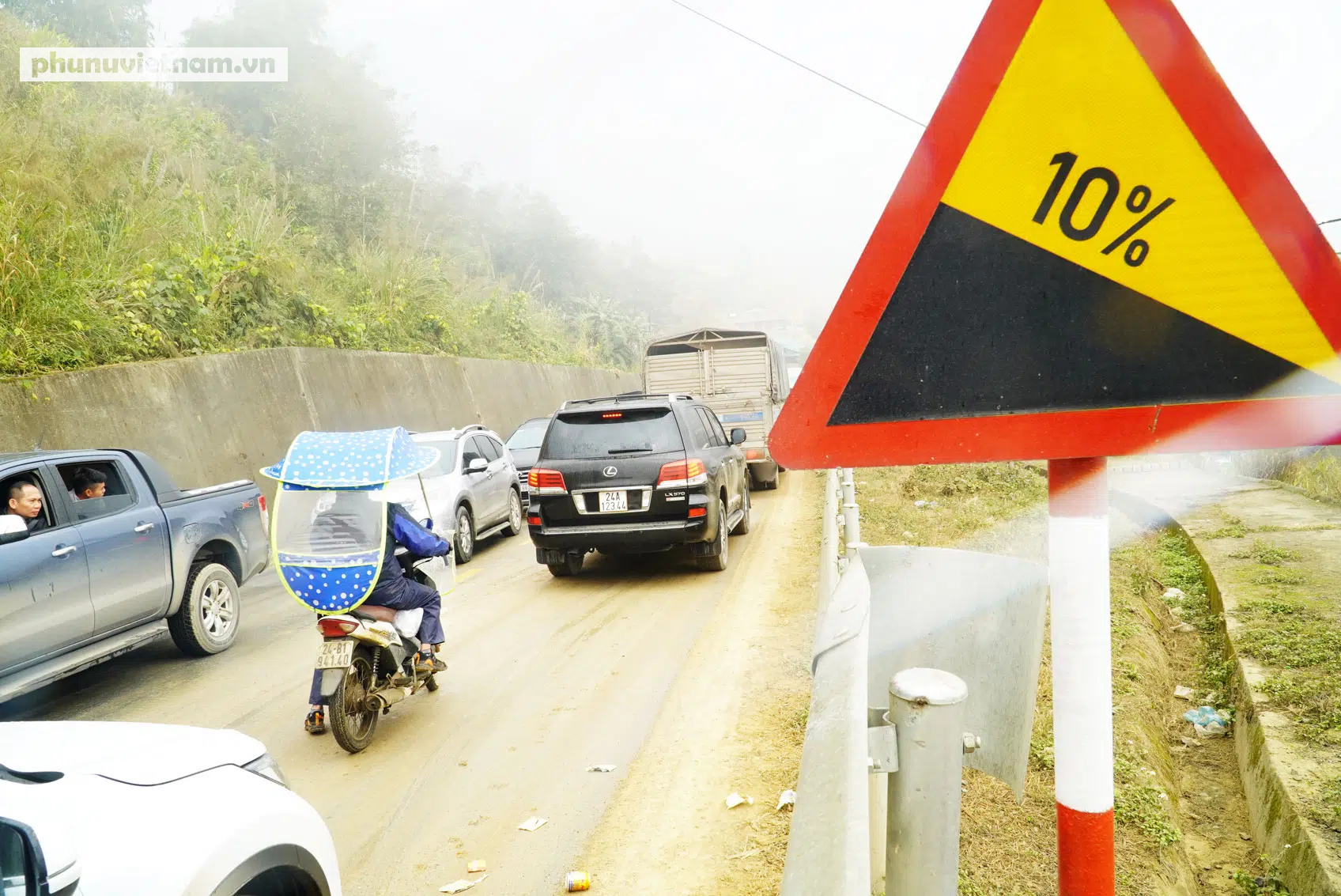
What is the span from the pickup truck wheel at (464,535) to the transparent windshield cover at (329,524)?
5.83 meters

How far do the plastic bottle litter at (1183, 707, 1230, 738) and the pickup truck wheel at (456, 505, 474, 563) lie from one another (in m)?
8.33

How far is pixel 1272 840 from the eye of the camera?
349cm

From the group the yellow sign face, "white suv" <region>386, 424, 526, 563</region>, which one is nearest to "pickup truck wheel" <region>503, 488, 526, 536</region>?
"white suv" <region>386, 424, 526, 563</region>

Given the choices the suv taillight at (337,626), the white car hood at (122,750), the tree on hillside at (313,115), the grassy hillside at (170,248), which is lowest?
the suv taillight at (337,626)

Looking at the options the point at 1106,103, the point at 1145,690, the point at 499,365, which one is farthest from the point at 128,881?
the point at 499,365

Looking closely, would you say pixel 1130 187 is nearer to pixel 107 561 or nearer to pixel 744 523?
pixel 107 561

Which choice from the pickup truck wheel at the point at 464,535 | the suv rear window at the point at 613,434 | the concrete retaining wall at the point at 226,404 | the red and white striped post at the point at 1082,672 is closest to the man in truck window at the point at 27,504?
the suv rear window at the point at 613,434

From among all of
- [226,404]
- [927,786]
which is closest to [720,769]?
[927,786]

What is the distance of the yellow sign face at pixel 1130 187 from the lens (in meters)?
1.35

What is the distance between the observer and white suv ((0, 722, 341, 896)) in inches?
69.6

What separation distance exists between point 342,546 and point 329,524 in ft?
0.53

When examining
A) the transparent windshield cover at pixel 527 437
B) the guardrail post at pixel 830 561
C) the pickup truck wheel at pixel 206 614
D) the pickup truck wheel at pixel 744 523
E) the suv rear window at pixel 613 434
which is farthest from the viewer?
the transparent windshield cover at pixel 527 437

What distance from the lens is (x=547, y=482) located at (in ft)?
29.6

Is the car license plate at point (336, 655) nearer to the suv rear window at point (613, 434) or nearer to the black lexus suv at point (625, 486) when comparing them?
the black lexus suv at point (625, 486)
